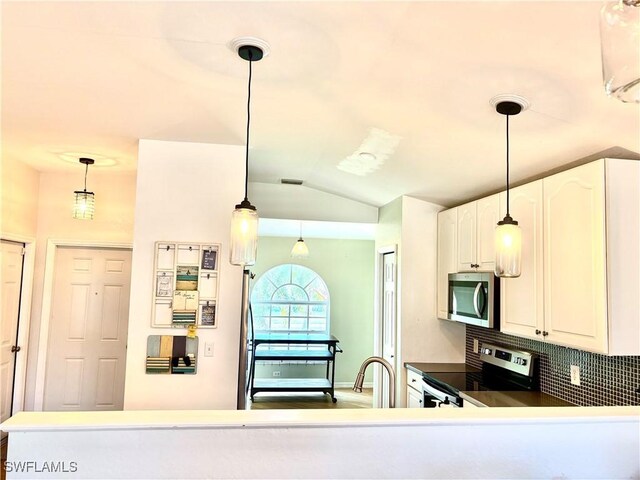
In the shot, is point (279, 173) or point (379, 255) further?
point (379, 255)

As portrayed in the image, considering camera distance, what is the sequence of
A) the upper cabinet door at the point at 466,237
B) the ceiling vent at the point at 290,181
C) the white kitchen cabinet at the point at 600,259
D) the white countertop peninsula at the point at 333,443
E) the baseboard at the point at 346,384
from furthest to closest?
1. the baseboard at the point at 346,384
2. the ceiling vent at the point at 290,181
3. the upper cabinet door at the point at 466,237
4. the white kitchen cabinet at the point at 600,259
5. the white countertop peninsula at the point at 333,443

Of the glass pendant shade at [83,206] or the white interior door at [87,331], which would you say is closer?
the glass pendant shade at [83,206]

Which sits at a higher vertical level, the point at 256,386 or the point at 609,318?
the point at 609,318

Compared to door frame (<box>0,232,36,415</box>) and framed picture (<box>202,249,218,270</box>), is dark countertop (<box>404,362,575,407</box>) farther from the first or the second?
door frame (<box>0,232,36,415</box>)

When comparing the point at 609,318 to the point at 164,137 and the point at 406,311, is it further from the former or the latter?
the point at 164,137

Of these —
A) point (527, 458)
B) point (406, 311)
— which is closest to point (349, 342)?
point (406, 311)

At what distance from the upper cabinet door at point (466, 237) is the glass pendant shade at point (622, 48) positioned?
2.64 metres

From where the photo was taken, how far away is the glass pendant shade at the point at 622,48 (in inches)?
31.1

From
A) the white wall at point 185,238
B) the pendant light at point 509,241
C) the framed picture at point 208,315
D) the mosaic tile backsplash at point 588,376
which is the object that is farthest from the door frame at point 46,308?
the mosaic tile backsplash at point 588,376

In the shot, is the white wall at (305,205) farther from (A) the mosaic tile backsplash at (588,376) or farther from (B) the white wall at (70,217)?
(A) the mosaic tile backsplash at (588,376)

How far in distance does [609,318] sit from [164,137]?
2.82 meters

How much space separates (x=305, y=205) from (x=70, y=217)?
2.30 metres

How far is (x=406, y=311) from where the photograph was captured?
4.02m

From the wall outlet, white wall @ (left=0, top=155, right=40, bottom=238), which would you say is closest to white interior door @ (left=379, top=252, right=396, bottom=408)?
the wall outlet
